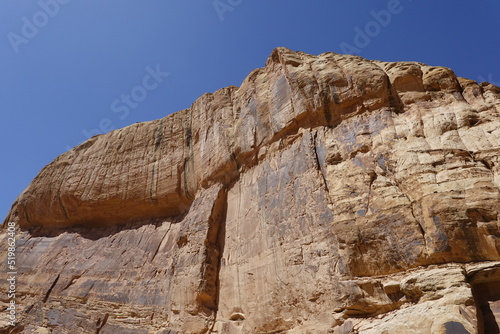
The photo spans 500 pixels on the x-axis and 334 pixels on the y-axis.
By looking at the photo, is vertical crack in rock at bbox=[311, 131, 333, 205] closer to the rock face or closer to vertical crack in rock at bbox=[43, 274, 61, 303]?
the rock face

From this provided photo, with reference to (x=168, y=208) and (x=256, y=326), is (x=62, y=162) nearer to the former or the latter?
(x=168, y=208)

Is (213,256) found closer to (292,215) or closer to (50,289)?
(292,215)

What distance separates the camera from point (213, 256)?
14383mm

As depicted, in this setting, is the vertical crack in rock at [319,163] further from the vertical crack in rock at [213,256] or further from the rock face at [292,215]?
the vertical crack in rock at [213,256]

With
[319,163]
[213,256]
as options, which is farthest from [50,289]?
[319,163]

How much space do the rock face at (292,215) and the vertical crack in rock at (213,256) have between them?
6 cm

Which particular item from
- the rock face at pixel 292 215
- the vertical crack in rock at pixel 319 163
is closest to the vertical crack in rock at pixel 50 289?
the rock face at pixel 292 215

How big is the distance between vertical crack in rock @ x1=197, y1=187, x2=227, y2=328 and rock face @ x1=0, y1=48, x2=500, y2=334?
0.06 metres

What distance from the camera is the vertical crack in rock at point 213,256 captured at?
43.9 feet

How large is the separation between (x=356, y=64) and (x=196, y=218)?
959cm

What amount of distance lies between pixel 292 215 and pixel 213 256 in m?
4.36

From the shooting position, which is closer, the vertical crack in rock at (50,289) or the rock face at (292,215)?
the rock face at (292,215)

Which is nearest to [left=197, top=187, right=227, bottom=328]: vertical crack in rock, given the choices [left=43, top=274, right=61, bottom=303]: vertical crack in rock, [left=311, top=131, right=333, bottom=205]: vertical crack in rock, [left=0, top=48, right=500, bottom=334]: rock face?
[left=0, top=48, right=500, bottom=334]: rock face

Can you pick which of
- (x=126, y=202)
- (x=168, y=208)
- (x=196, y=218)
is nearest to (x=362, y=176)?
(x=196, y=218)
